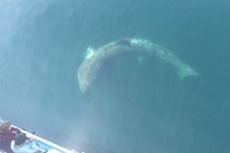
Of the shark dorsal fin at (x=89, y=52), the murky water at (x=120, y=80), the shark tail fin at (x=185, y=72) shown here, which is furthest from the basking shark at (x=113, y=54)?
the murky water at (x=120, y=80)

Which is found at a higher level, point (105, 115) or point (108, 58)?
point (108, 58)

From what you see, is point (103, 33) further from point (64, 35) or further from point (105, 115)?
point (105, 115)

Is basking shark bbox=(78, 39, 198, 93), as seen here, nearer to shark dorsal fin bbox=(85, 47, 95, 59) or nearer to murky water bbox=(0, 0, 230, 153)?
shark dorsal fin bbox=(85, 47, 95, 59)

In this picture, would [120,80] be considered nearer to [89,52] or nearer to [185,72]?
[89,52]

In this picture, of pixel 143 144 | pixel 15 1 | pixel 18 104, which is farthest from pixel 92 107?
pixel 15 1

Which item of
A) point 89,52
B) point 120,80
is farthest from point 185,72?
point 89,52

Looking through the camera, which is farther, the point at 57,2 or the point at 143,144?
the point at 57,2
